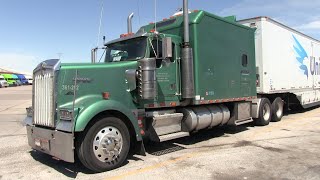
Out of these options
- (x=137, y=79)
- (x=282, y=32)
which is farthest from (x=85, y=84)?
(x=282, y=32)

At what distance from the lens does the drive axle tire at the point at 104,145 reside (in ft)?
21.3

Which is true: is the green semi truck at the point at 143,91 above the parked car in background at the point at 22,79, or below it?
below

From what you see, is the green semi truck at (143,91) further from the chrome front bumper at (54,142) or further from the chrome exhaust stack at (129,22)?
the chrome exhaust stack at (129,22)

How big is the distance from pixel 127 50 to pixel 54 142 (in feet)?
9.57

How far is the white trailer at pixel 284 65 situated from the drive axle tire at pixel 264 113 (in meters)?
0.38

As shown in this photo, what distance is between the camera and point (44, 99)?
709 centimetres

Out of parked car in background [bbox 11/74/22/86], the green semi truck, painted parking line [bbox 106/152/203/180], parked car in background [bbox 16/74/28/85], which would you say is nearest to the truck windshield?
the green semi truck

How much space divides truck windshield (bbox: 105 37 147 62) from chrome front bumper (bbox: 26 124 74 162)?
8.34ft

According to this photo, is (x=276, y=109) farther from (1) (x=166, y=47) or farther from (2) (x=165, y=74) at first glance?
(1) (x=166, y=47)

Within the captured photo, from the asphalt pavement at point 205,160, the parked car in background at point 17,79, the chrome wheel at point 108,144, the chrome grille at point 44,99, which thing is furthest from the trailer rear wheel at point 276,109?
the parked car in background at point 17,79

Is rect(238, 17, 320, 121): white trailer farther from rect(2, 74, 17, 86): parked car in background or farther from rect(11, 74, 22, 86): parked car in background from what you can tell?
rect(11, 74, 22, 86): parked car in background

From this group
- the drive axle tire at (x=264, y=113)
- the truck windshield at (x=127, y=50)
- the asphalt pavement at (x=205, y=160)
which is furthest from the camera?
the drive axle tire at (x=264, y=113)

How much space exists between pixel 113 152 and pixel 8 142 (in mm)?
4638

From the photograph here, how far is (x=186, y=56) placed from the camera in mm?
8680
